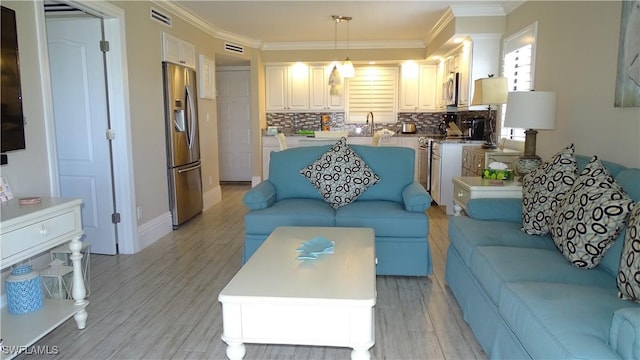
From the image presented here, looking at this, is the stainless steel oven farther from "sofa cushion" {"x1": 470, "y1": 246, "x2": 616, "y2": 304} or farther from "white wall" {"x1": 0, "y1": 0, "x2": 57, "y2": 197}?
"white wall" {"x1": 0, "y1": 0, "x2": 57, "y2": 197}

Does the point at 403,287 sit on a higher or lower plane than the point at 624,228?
lower

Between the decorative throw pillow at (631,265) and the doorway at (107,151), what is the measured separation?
3.88m

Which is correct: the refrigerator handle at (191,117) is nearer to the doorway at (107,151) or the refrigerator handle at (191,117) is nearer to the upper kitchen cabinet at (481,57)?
the doorway at (107,151)

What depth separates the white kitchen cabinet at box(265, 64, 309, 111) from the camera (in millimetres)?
8180

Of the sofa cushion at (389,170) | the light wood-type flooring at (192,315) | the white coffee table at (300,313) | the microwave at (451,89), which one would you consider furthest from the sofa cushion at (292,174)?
the microwave at (451,89)

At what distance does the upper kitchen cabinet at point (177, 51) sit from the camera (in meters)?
4.85

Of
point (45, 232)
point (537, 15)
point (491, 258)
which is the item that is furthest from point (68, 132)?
point (537, 15)

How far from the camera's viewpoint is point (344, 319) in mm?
1902

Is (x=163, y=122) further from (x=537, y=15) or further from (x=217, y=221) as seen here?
(x=537, y=15)

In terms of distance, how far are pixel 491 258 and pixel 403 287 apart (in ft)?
3.62

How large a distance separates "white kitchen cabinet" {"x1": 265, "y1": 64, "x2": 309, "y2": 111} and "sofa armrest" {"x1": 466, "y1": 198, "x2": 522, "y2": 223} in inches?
218

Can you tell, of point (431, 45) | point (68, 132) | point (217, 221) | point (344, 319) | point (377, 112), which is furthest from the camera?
point (377, 112)

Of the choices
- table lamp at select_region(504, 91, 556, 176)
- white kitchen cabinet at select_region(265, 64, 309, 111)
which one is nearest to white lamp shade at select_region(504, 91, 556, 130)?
table lamp at select_region(504, 91, 556, 176)

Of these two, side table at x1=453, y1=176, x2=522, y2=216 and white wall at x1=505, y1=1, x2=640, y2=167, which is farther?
side table at x1=453, y1=176, x2=522, y2=216
